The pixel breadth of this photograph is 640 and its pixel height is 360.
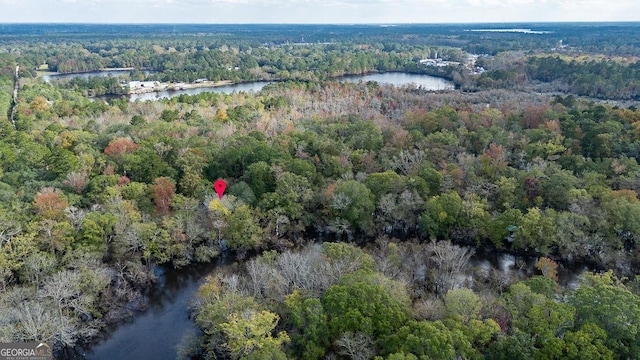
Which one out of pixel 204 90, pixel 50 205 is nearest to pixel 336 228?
pixel 50 205

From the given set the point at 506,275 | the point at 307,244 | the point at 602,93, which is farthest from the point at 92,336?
the point at 602,93

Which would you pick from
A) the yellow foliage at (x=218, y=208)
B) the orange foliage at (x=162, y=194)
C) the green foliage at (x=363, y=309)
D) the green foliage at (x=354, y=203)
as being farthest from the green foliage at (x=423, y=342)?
the orange foliage at (x=162, y=194)

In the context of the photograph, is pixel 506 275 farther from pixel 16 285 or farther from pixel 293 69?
pixel 293 69

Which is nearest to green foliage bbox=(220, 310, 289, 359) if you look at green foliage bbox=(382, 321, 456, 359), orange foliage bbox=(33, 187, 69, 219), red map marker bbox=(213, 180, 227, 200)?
green foliage bbox=(382, 321, 456, 359)

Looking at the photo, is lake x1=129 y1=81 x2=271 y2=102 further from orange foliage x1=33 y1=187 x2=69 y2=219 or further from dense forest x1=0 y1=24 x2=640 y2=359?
orange foliage x1=33 y1=187 x2=69 y2=219

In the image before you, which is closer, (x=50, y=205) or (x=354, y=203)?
(x=50, y=205)

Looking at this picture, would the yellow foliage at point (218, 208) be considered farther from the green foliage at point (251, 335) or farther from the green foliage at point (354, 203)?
the green foliage at point (251, 335)

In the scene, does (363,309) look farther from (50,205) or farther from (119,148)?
(119,148)

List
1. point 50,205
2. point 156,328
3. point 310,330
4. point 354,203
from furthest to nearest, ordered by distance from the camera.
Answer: point 354,203, point 50,205, point 156,328, point 310,330
